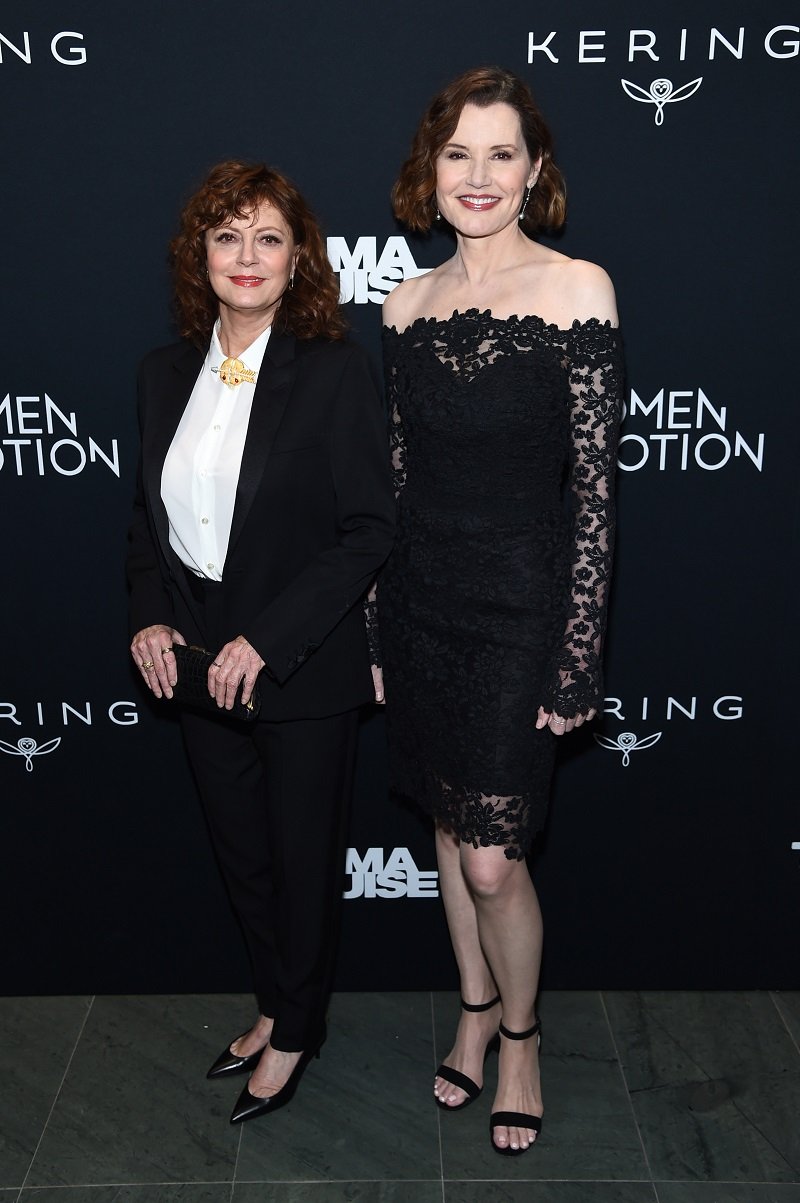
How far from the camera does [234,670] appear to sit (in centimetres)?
224

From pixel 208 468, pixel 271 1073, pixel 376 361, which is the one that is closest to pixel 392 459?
pixel 376 361

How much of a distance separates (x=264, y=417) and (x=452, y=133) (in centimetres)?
63

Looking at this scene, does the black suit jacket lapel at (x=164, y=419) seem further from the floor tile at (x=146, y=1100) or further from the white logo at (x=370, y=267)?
the floor tile at (x=146, y=1100)

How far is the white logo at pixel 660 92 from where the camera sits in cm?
245

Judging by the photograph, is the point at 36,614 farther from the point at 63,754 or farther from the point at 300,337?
the point at 300,337

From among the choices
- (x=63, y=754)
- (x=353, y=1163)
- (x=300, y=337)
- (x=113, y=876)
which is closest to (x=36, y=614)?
(x=63, y=754)

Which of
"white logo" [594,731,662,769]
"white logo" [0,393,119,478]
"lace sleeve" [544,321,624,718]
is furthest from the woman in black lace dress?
"white logo" [0,393,119,478]

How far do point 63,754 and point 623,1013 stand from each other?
1534 mm

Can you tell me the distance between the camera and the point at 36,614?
281 cm

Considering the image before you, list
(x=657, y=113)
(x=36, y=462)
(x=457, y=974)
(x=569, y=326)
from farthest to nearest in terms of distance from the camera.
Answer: (x=457, y=974) < (x=36, y=462) < (x=657, y=113) < (x=569, y=326)

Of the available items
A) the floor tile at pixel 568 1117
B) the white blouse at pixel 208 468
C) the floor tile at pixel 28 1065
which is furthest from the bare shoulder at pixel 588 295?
→ the floor tile at pixel 28 1065

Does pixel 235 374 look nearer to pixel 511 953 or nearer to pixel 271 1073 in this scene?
pixel 511 953

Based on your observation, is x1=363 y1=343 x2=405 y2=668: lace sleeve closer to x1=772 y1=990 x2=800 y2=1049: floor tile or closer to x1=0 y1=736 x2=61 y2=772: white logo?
x1=0 y1=736 x2=61 y2=772: white logo

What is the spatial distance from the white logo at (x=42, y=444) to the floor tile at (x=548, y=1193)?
1.71 m
